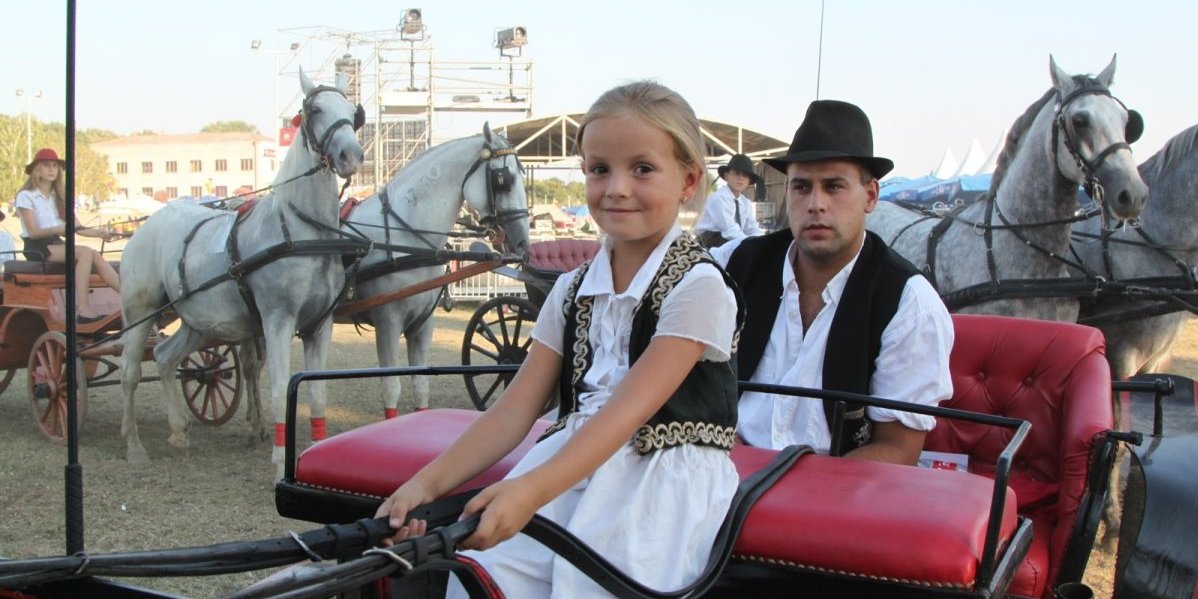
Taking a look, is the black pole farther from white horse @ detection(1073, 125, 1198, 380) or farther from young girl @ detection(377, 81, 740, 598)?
white horse @ detection(1073, 125, 1198, 380)

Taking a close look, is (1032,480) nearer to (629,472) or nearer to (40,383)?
(629,472)

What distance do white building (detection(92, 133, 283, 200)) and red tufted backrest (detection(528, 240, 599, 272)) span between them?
6634 cm

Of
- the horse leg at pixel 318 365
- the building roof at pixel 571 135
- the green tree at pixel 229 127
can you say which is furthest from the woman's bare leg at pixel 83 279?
the green tree at pixel 229 127

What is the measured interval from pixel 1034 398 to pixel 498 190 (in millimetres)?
4408

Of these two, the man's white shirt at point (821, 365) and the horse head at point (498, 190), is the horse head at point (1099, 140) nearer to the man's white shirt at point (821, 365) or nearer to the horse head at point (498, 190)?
the man's white shirt at point (821, 365)

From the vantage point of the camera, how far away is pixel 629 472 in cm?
181

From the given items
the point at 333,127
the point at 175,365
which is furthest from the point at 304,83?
Answer: the point at 175,365

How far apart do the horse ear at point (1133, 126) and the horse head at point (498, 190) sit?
3.59m

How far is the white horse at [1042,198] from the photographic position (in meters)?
4.75

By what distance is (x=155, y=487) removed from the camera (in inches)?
229

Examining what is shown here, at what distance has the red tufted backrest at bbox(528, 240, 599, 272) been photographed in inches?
323

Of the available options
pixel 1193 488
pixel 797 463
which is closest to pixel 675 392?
pixel 797 463

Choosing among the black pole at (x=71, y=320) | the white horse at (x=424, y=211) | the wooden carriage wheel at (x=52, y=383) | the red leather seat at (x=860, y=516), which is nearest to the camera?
the red leather seat at (x=860, y=516)

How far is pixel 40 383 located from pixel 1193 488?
691cm
